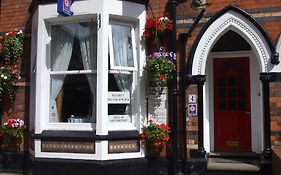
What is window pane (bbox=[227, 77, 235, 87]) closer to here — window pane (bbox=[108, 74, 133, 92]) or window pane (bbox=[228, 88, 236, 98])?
window pane (bbox=[228, 88, 236, 98])

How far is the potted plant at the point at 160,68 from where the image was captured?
6.73 metres

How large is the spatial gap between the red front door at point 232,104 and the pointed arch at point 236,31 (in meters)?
1.10

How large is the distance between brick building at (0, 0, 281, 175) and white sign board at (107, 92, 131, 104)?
19 millimetres

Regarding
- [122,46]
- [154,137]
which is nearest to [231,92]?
[154,137]

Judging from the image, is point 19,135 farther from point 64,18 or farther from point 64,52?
point 64,18

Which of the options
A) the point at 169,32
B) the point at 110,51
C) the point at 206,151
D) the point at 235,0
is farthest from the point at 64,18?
the point at 206,151

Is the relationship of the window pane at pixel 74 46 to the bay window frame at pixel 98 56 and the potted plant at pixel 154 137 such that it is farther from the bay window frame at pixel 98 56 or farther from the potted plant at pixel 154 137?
the potted plant at pixel 154 137

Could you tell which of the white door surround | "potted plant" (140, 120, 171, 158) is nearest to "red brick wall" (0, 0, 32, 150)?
"potted plant" (140, 120, 171, 158)

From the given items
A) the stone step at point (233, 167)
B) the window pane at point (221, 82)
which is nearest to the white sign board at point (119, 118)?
the stone step at point (233, 167)

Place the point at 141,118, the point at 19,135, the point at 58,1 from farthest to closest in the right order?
1. the point at 19,135
2. the point at 141,118
3. the point at 58,1

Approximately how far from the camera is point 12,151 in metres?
7.93

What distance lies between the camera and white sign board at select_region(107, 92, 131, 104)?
6.95m

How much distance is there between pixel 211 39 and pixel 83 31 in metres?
2.47

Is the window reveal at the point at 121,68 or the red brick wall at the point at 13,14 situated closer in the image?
the window reveal at the point at 121,68
